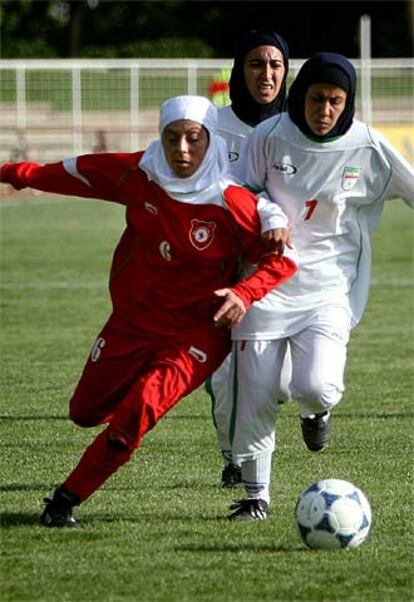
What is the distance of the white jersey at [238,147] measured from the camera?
20.7 feet

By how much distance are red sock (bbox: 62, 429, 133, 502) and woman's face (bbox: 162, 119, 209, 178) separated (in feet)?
3.71

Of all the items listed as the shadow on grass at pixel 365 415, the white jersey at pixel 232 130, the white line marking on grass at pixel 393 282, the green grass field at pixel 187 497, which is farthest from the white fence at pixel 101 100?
the white jersey at pixel 232 130

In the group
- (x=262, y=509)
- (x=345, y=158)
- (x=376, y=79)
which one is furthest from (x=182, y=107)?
(x=376, y=79)

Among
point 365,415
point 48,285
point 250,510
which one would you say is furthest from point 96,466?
point 48,285

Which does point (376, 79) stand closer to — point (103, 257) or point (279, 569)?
point (103, 257)

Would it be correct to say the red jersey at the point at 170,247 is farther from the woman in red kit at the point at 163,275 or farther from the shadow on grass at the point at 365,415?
the shadow on grass at the point at 365,415

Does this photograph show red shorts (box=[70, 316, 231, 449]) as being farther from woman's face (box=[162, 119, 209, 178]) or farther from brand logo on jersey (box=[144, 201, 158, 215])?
woman's face (box=[162, 119, 209, 178])

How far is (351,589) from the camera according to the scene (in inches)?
218

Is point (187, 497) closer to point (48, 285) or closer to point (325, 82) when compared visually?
point (325, 82)

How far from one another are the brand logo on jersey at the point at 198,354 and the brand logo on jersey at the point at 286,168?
87 cm

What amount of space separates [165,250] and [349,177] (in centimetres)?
89

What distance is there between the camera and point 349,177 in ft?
21.8

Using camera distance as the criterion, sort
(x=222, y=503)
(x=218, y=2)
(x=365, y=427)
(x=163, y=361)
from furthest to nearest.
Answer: (x=218, y=2) → (x=365, y=427) → (x=222, y=503) → (x=163, y=361)

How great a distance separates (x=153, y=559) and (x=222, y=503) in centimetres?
121
